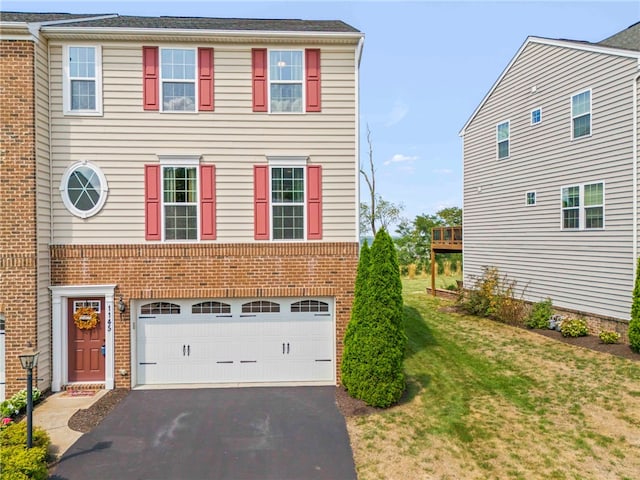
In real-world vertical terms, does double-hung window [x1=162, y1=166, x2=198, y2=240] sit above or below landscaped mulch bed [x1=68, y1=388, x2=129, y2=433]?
above

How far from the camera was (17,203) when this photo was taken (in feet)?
28.3

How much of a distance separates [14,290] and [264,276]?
546 cm

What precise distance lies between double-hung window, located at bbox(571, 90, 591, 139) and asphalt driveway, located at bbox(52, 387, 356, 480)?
37.5 feet

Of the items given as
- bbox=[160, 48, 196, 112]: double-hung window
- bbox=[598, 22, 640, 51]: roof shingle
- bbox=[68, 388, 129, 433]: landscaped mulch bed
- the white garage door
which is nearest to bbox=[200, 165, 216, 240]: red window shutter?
bbox=[160, 48, 196, 112]: double-hung window

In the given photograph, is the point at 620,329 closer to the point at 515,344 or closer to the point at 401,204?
the point at 515,344

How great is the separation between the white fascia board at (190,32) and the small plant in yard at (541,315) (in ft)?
35.8

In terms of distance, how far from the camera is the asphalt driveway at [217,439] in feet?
19.9

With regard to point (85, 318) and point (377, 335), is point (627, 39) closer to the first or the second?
point (377, 335)

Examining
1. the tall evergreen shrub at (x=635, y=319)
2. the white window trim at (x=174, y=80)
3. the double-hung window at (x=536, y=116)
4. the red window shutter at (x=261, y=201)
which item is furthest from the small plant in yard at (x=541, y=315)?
the white window trim at (x=174, y=80)

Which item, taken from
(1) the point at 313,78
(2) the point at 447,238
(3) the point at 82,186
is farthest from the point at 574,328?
(3) the point at 82,186

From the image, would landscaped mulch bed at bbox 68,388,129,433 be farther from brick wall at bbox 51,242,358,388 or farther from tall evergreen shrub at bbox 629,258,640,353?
tall evergreen shrub at bbox 629,258,640,353

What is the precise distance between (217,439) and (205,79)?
7.84 m

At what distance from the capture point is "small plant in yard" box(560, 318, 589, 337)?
39.7 feet

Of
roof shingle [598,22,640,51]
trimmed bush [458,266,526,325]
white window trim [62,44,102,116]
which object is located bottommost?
trimmed bush [458,266,526,325]
